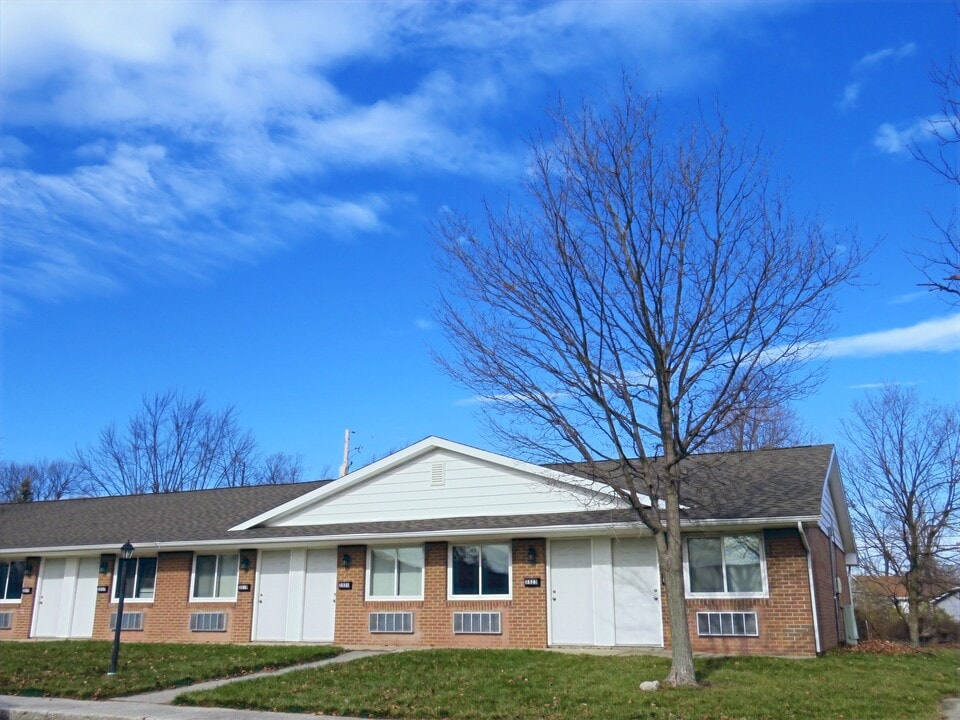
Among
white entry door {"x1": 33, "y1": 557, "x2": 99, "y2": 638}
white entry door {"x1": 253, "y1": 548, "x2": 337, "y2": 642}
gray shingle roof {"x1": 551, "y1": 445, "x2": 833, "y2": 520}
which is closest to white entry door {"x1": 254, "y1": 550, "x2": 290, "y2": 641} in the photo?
white entry door {"x1": 253, "y1": 548, "x2": 337, "y2": 642}

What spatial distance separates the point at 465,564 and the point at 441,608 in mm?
1031

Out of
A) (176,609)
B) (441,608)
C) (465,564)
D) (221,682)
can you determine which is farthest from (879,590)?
(221,682)

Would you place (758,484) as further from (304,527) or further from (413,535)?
(304,527)

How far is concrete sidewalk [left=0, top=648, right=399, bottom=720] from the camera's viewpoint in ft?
35.3

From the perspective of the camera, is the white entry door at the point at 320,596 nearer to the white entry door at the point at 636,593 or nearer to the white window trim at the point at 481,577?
the white window trim at the point at 481,577

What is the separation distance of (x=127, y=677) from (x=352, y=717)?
5732mm

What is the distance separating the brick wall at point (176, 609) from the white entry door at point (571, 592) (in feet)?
24.1

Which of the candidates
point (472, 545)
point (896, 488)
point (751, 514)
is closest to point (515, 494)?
point (472, 545)

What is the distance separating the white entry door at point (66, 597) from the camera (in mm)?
21859

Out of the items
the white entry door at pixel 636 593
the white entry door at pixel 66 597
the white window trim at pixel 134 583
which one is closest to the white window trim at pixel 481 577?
the white entry door at pixel 636 593

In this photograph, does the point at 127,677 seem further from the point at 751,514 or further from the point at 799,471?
the point at 799,471

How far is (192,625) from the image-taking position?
20172mm

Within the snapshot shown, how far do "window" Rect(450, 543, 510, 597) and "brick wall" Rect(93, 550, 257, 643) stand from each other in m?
5.20

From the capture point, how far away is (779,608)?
1526cm
